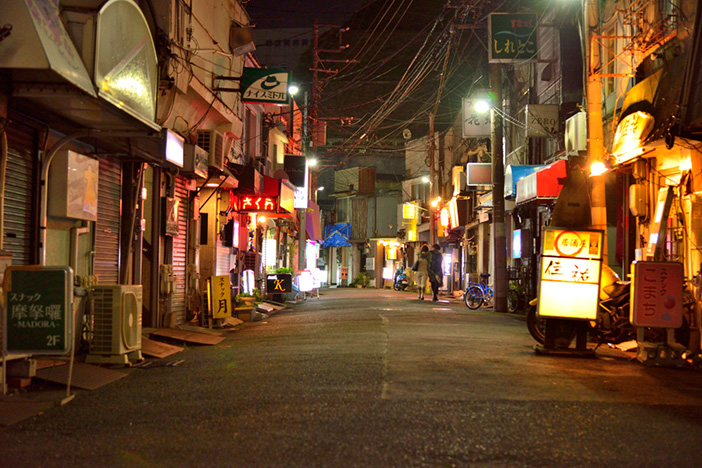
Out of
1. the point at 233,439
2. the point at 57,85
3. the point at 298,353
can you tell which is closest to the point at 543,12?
the point at 298,353

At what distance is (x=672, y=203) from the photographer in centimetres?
1262

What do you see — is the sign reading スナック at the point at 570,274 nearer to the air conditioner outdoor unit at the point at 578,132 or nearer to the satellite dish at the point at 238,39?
the air conditioner outdoor unit at the point at 578,132

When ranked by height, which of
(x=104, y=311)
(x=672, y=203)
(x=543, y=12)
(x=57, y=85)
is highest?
(x=543, y=12)

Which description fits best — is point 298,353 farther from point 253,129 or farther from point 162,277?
point 253,129

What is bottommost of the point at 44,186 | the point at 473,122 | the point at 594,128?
the point at 44,186

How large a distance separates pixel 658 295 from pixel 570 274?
1.38m

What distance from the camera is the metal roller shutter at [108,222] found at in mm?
12023

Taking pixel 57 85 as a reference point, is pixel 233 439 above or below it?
below

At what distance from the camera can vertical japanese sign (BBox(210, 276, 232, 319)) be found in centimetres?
1576

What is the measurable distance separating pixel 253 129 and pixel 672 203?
1823 cm

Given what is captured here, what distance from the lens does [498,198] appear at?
72.5ft

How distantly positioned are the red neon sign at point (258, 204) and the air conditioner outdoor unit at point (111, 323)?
1353 cm

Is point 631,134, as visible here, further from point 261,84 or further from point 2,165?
point 2,165

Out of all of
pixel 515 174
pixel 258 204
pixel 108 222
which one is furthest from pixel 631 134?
pixel 258 204
